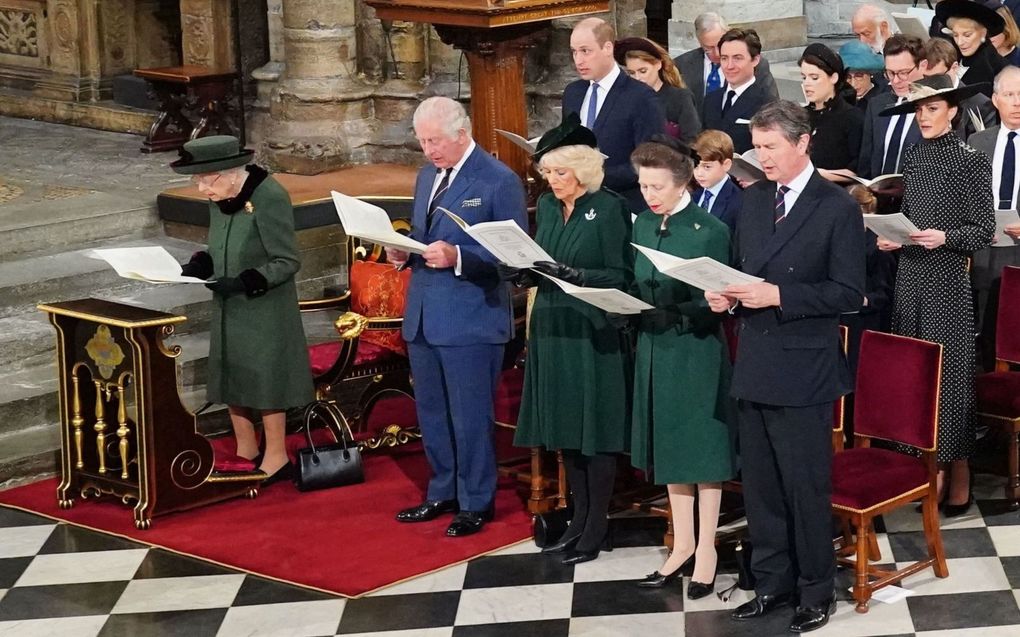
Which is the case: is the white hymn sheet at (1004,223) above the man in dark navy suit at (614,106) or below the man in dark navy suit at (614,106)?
below

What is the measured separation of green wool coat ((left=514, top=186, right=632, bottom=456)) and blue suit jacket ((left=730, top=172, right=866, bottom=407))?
0.70 meters

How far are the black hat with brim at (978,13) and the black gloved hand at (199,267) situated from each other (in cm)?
372

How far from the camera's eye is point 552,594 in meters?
6.09

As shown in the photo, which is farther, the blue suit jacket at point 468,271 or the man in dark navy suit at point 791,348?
the blue suit jacket at point 468,271

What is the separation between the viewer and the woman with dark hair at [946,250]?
6.32 m

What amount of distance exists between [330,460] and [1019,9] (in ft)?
15.2

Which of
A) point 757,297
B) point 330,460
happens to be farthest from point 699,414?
point 330,460

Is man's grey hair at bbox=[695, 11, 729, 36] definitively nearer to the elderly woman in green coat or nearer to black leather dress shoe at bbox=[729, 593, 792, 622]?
the elderly woman in green coat

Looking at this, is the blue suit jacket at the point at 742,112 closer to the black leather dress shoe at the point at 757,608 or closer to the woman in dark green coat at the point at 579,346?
the woman in dark green coat at the point at 579,346

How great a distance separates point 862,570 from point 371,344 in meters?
2.75

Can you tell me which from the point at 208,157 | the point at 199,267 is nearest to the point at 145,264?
the point at 199,267

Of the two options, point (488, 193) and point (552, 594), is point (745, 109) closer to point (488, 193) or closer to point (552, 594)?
point (488, 193)

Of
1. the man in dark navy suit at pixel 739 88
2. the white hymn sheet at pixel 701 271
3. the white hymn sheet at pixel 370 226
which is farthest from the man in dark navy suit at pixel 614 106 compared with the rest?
the white hymn sheet at pixel 701 271

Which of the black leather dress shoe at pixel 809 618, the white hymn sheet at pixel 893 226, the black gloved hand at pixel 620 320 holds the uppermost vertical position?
the white hymn sheet at pixel 893 226
